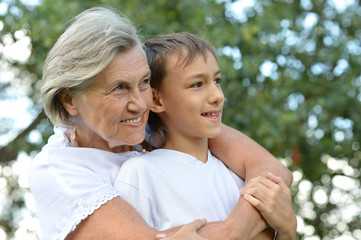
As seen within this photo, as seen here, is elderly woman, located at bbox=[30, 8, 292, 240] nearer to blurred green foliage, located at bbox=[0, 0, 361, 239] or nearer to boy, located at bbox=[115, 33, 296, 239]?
boy, located at bbox=[115, 33, 296, 239]

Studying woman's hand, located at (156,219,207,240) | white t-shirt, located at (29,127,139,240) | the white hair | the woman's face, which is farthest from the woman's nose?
woman's hand, located at (156,219,207,240)

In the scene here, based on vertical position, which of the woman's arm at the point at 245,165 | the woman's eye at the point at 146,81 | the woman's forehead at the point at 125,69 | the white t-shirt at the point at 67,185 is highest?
the woman's forehead at the point at 125,69

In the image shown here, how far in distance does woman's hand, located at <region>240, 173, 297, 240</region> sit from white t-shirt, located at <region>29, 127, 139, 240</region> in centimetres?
57

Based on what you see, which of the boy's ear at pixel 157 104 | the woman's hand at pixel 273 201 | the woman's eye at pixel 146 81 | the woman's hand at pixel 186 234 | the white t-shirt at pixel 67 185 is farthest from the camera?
the boy's ear at pixel 157 104

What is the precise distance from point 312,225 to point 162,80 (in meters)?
6.36

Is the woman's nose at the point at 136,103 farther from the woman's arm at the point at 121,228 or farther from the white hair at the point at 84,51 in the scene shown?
the woman's arm at the point at 121,228

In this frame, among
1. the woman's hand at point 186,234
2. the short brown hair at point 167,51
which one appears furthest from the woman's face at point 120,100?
the woman's hand at point 186,234

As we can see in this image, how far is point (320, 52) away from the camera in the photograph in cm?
687

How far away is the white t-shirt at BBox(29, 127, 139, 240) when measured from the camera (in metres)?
2.17

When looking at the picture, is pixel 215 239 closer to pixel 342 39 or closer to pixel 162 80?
pixel 162 80

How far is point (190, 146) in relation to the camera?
8.49 ft

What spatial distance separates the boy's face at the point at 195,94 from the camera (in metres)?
2.46

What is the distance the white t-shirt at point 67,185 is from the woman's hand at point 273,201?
57 centimetres

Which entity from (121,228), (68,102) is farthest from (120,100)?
(121,228)
